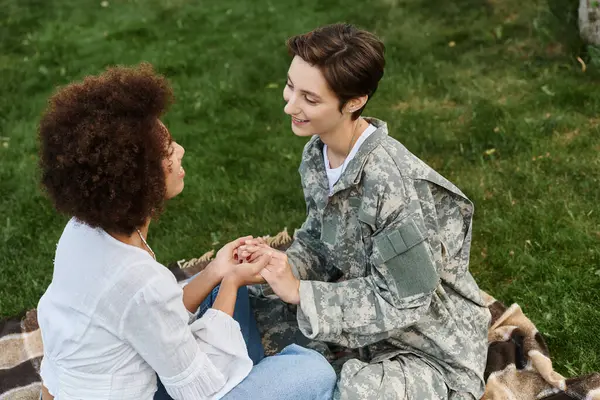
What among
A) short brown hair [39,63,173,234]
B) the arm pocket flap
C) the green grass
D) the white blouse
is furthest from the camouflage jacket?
short brown hair [39,63,173,234]

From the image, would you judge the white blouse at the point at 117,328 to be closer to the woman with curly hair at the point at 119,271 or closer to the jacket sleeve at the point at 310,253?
the woman with curly hair at the point at 119,271

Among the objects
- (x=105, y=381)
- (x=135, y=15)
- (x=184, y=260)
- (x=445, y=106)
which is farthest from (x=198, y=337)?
(x=135, y=15)

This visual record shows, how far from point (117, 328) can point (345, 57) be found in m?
1.38

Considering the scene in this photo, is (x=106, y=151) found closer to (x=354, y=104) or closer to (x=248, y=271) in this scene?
(x=248, y=271)

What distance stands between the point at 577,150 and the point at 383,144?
2674mm

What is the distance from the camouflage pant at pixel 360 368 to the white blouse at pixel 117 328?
0.52 meters

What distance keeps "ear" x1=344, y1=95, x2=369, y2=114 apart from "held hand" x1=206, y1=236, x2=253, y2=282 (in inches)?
28.6

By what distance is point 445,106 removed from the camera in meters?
6.12

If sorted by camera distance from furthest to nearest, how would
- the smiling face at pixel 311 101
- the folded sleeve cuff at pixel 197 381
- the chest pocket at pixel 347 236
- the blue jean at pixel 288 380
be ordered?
the chest pocket at pixel 347 236 → the smiling face at pixel 311 101 → the blue jean at pixel 288 380 → the folded sleeve cuff at pixel 197 381

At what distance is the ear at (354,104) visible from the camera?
306 centimetres

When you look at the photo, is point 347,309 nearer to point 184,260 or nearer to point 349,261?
point 349,261

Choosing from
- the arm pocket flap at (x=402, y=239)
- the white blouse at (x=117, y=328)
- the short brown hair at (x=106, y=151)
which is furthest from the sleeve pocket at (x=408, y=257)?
the short brown hair at (x=106, y=151)

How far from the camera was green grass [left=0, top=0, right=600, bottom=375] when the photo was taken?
4387mm

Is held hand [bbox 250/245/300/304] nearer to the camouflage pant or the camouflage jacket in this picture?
the camouflage jacket
